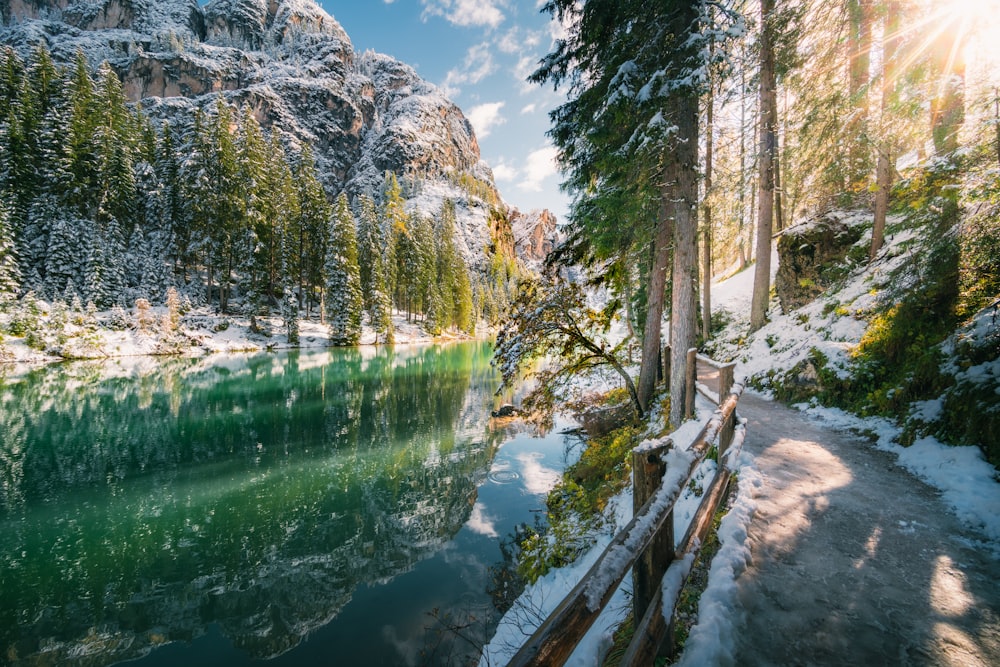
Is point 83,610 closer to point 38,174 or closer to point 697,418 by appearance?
point 697,418

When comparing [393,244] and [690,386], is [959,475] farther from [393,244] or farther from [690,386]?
[393,244]

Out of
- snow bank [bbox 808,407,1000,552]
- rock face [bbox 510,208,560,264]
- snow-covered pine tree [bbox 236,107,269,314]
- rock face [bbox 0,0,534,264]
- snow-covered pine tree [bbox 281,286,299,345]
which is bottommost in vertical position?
snow bank [bbox 808,407,1000,552]

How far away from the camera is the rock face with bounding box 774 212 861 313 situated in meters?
14.4

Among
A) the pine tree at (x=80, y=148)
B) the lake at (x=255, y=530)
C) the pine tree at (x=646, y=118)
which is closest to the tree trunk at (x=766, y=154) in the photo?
the pine tree at (x=646, y=118)

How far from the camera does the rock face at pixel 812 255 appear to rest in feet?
47.4

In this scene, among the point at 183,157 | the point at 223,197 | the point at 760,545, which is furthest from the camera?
the point at 183,157

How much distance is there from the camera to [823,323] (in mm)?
10805

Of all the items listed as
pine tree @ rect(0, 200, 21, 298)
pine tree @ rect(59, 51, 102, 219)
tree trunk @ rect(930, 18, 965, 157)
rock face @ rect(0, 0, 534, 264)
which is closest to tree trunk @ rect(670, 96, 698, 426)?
tree trunk @ rect(930, 18, 965, 157)

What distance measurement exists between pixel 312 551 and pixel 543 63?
43.8 ft

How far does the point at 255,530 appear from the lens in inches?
326

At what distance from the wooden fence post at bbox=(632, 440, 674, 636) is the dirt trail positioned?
2.25 feet

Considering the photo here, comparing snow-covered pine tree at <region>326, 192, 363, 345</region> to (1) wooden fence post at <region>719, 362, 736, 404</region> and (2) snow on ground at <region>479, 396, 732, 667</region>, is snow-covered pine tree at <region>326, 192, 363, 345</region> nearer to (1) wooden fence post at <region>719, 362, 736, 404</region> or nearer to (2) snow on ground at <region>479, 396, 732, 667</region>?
(2) snow on ground at <region>479, 396, 732, 667</region>

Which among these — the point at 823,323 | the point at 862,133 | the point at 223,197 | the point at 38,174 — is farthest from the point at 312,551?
the point at 38,174

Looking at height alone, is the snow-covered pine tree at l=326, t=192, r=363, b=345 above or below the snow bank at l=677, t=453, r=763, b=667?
above
